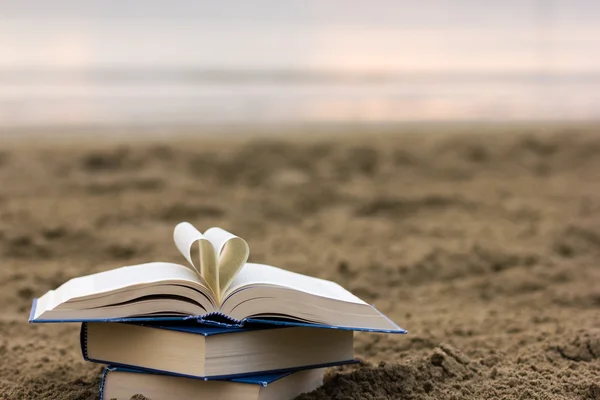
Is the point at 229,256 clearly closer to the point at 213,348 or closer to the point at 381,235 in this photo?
the point at 213,348

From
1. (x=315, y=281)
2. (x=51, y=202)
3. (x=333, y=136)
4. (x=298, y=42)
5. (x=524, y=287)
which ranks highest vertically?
(x=298, y=42)

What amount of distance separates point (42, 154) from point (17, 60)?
2.57 metres

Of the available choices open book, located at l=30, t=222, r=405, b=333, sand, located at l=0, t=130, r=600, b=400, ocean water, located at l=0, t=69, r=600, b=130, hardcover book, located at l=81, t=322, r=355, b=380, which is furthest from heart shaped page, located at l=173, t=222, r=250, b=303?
ocean water, located at l=0, t=69, r=600, b=130

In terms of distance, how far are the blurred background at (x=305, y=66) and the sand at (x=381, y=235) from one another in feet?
5.85

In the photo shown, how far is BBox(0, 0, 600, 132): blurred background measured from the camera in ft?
22.2

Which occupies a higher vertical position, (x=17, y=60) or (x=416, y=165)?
(x=17, y=60)

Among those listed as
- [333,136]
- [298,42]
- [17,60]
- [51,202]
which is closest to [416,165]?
[333,136]

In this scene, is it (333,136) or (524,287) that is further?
(333,136)

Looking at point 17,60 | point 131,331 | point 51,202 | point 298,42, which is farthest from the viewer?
point 298,42

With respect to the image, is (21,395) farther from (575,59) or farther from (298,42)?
(575,59)

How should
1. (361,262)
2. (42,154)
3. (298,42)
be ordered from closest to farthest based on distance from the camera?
1. (361,262)
2. (42,154)
3. (298,42)

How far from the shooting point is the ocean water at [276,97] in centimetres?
646

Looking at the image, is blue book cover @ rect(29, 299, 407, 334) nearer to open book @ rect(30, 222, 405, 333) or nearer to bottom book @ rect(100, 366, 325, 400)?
open book @ rect(30, 222, 405, 333)

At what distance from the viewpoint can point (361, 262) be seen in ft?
10.5
